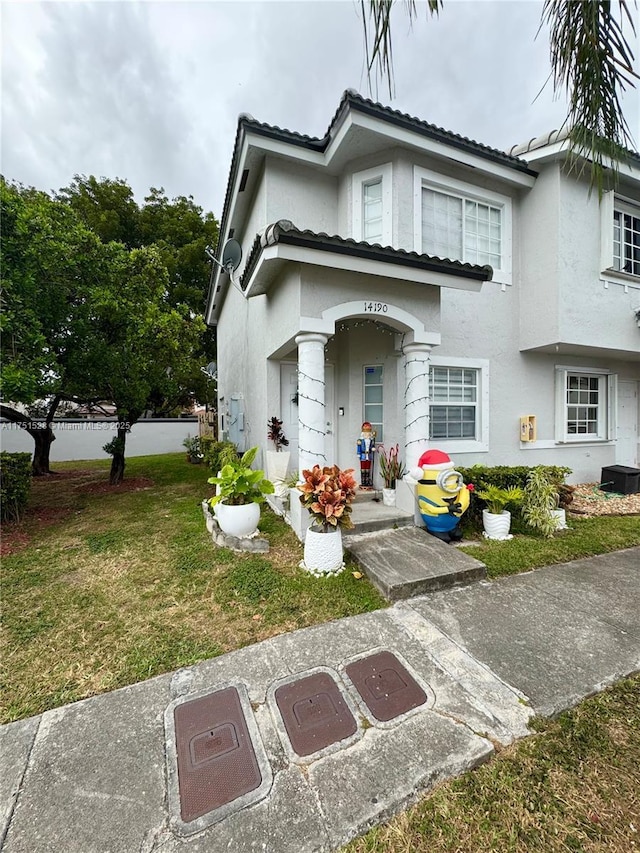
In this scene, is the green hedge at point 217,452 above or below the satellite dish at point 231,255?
below

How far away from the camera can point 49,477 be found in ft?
39.0

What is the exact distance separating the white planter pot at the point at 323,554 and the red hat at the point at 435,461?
1.94 m

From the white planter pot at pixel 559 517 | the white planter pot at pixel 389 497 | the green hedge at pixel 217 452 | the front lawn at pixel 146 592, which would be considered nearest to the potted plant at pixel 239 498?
the front lawn at pixel 146 592

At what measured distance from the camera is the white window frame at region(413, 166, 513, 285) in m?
7.04

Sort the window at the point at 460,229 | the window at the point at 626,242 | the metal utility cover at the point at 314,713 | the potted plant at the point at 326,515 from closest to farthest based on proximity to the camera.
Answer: the metal utility cover at the point at 314,713
the potted plant at the point at 326,515
the window at the point at 460,229
the window at the point at 626,242

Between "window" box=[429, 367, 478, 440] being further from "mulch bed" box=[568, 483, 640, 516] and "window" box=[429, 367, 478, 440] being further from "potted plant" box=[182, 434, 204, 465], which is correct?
"potted plant" box=[182, 434, 204, 465]

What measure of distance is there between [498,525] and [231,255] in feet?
28.4

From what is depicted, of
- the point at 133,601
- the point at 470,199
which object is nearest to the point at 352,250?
the point at 470,199

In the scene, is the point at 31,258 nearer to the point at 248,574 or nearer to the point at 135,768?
the point at 248,574

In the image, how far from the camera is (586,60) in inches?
100

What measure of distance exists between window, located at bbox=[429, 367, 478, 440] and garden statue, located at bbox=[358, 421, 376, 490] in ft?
4.42

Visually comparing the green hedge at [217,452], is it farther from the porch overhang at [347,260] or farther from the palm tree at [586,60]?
the palm tree at [586,60]

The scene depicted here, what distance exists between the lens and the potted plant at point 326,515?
15.0 ft

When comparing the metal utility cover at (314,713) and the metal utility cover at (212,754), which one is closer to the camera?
the metal utility cover at (212,754)
